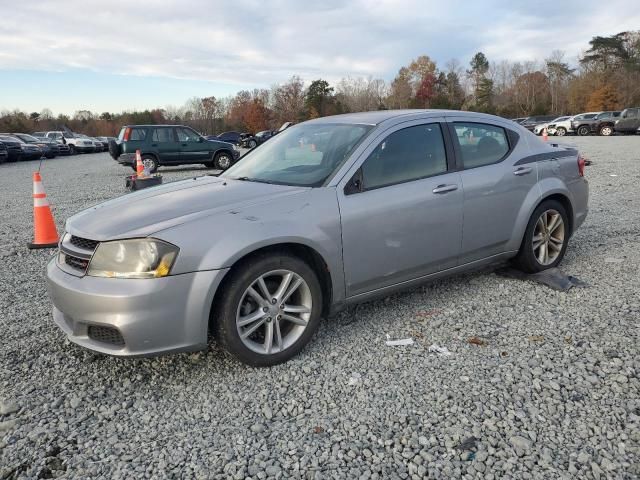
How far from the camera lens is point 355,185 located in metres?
3.45

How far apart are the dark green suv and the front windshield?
41.6ft

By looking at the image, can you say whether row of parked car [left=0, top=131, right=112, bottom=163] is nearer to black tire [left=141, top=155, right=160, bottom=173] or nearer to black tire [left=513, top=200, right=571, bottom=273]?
black tire [left=141, top=155, right=160, bottom=173]

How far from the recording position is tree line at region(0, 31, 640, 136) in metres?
57.5

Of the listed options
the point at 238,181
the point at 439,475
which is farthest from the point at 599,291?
the point at 238,181

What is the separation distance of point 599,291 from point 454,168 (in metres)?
1.66

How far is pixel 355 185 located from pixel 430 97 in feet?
261

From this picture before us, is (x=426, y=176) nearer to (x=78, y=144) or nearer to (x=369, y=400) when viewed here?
(x=369, y=400)

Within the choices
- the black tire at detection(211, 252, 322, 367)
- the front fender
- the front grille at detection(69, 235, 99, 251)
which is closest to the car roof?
the front fender

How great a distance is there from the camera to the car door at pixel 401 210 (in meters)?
3.42

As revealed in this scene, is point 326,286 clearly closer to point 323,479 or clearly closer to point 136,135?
point 323,479

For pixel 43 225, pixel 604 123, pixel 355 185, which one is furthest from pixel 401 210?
pixel 604 123

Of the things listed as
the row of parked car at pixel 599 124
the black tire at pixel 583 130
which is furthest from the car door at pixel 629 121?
the black tire at pixel 583 130

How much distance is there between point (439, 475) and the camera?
2.22 m

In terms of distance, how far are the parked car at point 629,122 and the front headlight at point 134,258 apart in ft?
120
